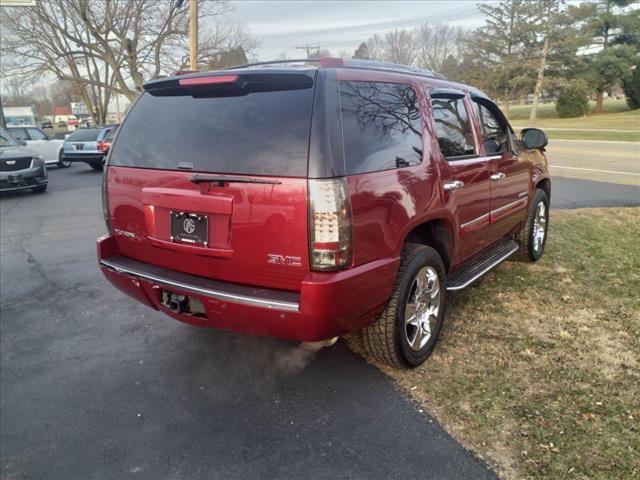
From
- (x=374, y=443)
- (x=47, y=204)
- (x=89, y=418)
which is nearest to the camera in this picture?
(x=374, y=443)

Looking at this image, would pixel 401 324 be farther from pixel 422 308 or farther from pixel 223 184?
pixel 223 184

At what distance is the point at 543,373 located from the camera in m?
A: 3.22

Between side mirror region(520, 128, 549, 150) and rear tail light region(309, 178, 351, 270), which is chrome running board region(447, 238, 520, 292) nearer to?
side mirror region(520, 128, 549, 150)

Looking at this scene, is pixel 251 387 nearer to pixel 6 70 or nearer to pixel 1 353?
pixel 1 353

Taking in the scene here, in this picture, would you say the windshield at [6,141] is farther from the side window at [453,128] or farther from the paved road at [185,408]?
the side window at [453,128]

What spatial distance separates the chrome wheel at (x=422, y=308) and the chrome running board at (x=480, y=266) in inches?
8.5

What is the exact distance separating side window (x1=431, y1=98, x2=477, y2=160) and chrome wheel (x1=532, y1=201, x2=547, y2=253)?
1889 mm

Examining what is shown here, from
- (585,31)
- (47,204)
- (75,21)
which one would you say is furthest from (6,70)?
(585,31)

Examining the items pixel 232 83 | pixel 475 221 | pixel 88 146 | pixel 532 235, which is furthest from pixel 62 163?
pixel 475 221

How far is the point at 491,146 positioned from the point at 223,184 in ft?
8.65

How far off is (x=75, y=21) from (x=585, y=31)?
4281 cm

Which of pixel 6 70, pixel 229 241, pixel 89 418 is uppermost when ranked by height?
pixel 6 70

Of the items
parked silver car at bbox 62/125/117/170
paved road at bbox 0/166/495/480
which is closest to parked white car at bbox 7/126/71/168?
parked silver car at bbox 62/125/117/170

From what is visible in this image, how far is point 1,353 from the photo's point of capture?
3.79 meters
